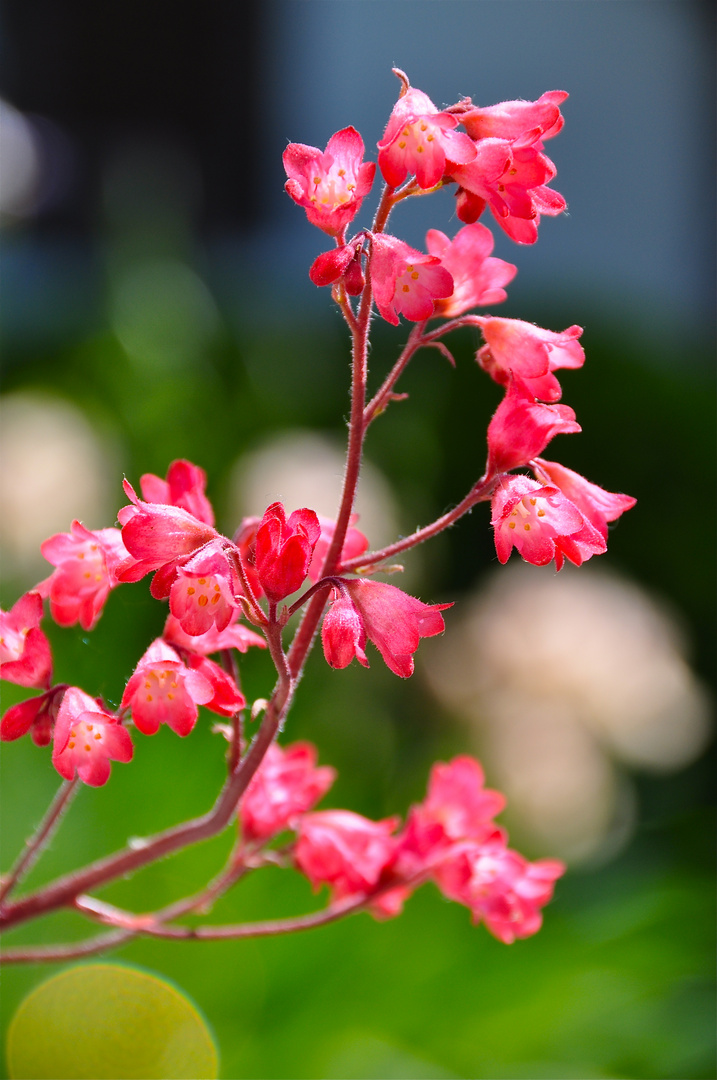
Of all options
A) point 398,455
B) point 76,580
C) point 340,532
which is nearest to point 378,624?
point 340,532

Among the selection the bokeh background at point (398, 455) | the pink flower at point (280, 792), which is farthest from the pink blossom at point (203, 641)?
the bokeh background at point (398, 455)

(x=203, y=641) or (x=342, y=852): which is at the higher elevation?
(x=203, y=641)

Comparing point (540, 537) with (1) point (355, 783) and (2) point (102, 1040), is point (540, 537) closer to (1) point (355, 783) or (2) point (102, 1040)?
(2) point (102, 1040)

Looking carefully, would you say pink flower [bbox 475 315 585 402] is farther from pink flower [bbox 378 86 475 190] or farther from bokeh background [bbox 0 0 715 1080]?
bokeh background [bbox 0 0 715 1080]

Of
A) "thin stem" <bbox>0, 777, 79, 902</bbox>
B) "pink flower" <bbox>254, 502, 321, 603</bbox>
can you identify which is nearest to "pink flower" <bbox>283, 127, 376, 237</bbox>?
"pink flower" <bbox>254, 502, 321, 603</bbox>

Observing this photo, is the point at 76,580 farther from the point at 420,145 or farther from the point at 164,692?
the point at 420,145

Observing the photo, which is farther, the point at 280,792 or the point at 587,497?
the point at 280,792

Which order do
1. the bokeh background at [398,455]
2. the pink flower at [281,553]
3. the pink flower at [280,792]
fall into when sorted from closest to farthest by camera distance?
1. the pink flower at [281,553]
2. the pink flower at [280,792]
3. the bokeh background at [398,455]

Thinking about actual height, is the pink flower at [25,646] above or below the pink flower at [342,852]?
above

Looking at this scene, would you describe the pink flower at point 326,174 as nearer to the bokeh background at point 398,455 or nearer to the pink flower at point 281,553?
the pink flower at point 281,553
